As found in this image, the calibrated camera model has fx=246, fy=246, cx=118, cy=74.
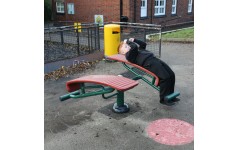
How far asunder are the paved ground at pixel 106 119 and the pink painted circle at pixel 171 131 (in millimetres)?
100

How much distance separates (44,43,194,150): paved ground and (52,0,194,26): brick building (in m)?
9.42

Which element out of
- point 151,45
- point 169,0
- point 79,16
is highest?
point 169,0

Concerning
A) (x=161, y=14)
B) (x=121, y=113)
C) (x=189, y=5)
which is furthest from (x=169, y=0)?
(x=121, y=113)

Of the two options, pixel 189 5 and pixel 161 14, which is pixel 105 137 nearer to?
pixel 161 14

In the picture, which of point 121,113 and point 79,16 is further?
point 79,16

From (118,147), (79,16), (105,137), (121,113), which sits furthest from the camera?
(79,16)

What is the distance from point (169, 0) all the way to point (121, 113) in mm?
15482

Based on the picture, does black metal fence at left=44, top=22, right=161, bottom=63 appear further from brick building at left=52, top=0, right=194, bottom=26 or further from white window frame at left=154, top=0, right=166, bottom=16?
white window frame at left=154, top=0, right=166, bottom=16

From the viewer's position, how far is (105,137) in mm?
3639

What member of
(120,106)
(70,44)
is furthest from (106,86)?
(70,44)

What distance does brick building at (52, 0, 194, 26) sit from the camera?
14.7m

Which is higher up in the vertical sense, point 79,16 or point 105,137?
point 79,16

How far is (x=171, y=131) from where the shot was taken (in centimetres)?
381

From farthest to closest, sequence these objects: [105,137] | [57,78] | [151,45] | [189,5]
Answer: [189,5] → [151,45] → [57,78] → [105,137]
